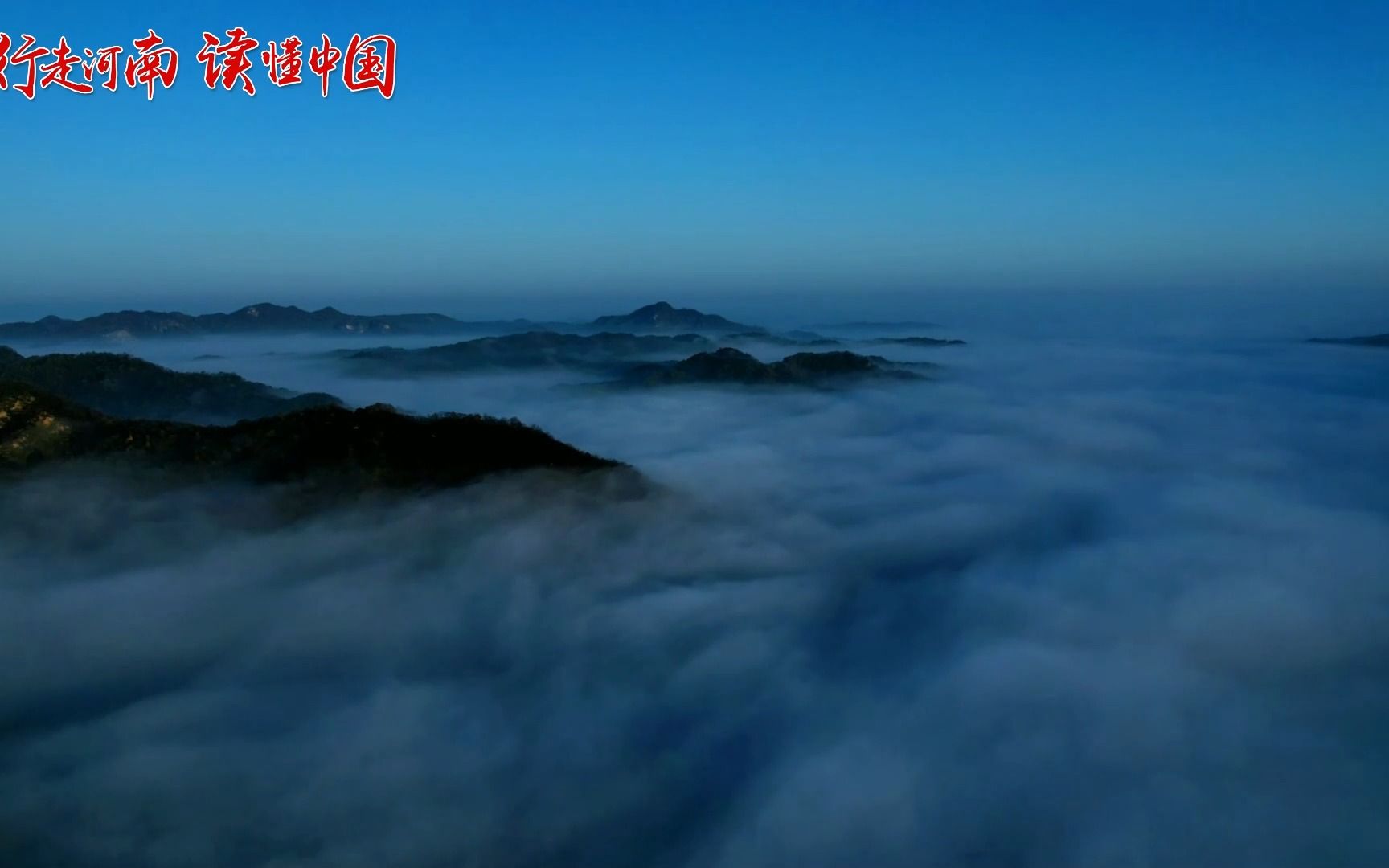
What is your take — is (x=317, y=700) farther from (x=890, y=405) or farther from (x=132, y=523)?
(x=890, y=405)

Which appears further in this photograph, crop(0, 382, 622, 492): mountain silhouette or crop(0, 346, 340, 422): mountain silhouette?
crop(0, 346, 340, 422): mountain silhouette

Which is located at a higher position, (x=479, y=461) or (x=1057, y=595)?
(x=479, y=461)

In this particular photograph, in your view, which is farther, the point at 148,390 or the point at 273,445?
the point at 148,390

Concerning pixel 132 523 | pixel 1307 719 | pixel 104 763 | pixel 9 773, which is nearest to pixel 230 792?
pixel 104 763

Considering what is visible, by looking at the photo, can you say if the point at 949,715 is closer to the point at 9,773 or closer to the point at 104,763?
the point at 104,763

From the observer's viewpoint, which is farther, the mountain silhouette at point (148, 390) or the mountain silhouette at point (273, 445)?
the mountain silhouette at point (148, 390)

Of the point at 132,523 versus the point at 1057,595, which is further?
the point at 1057,595

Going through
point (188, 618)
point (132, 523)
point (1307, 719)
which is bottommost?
point (1307, 719)

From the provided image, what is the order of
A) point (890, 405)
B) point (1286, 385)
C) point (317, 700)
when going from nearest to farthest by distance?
point (317, 700) → point (890, 405) → point (1286, 385)

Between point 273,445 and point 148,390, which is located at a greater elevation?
point 148,390

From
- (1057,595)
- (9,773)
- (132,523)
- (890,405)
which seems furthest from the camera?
(890,405)

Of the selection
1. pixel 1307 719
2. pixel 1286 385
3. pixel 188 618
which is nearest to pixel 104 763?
pixel 188 618
